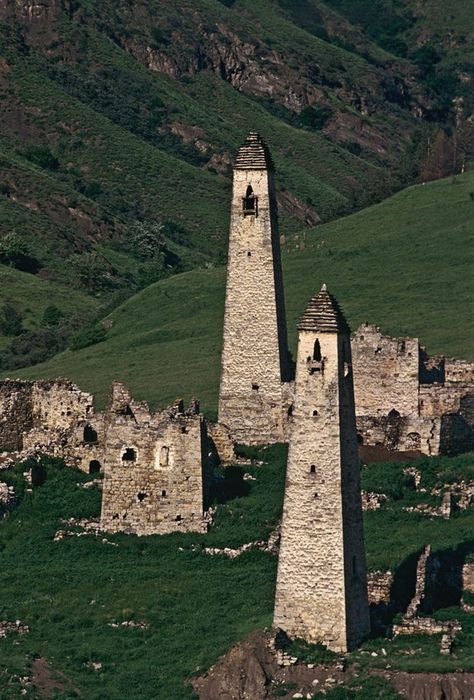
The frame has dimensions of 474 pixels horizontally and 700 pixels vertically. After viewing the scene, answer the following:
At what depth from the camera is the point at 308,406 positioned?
4959cm

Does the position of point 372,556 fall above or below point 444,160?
below

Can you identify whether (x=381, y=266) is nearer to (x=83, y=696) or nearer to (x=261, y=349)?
(x=261, y=349)

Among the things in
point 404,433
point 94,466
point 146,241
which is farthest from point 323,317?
point 146,241

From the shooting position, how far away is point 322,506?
4944 cm

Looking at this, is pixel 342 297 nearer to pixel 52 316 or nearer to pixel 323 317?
pixel 52 316

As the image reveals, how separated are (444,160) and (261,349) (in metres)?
62.6

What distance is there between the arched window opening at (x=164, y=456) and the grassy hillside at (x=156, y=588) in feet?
5.49

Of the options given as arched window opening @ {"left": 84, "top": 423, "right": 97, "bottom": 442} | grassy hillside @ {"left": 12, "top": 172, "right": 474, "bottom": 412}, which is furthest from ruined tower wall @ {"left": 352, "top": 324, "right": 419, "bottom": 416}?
arched window opening @ {"left": 84, "top": 423, "right": 97, "bottom": 442}

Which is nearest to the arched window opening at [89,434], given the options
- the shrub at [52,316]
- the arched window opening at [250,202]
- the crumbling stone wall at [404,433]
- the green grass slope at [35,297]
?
the crumbling stone wall at [404,433]

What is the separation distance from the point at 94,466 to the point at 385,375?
10.5m

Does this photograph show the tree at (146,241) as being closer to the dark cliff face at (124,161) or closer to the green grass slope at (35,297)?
the dark cliff face at (124,161)

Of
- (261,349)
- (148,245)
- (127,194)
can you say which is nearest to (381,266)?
(261,349)


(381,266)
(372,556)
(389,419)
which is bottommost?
(372,556)

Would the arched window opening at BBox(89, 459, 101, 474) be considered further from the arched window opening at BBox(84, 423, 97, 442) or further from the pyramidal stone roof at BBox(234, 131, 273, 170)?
the pyramidal stone roof at BBox(234, 131, 273, 170)
